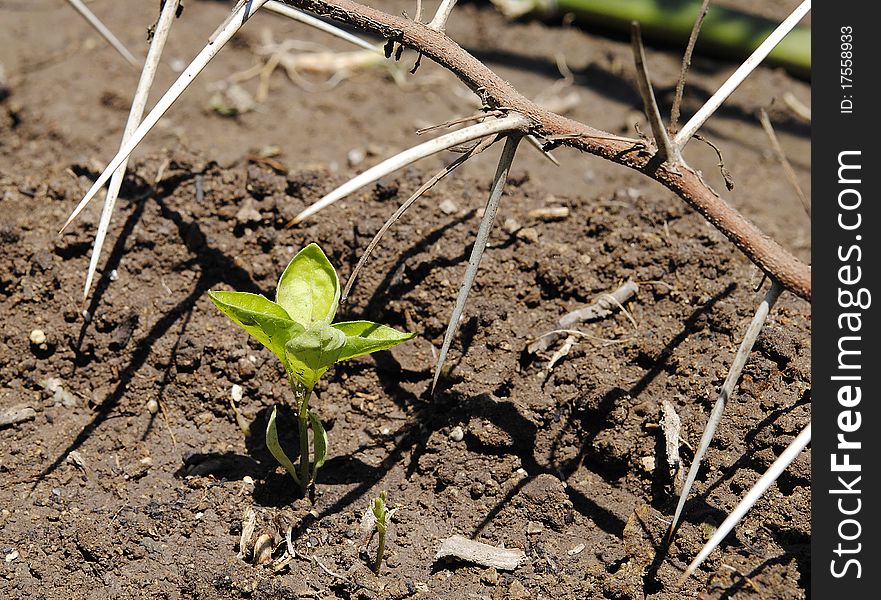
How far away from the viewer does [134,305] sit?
232 cm

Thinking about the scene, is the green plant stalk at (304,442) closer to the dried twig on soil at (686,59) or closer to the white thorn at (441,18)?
the white thorn at (441,18)

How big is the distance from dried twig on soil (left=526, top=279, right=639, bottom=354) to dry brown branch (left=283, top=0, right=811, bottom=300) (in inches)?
25.4

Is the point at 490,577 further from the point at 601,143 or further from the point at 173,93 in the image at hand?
the point at 173,93

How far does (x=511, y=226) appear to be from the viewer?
245cm

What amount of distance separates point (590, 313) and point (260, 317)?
1.02 m

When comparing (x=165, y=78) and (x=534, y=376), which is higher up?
(x=165, y=78)

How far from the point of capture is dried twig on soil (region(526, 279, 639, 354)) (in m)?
2.24

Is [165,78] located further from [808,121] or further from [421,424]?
[808,121]

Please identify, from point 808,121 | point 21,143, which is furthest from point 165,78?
point 808,121

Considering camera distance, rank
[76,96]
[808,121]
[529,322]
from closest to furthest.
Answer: [529,322] < [76,96] < [808,121]

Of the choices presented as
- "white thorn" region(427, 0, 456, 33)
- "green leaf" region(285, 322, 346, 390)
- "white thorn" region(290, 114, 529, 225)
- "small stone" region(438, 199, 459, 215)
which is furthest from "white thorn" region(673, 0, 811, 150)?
"small stone" region(438, 199, 459, 215)

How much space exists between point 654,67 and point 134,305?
101 inches

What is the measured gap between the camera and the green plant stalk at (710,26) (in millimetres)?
3443

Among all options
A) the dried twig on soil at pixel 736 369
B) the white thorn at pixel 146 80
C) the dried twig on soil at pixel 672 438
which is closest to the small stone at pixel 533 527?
the dried twig on soil at pixel 672 438
